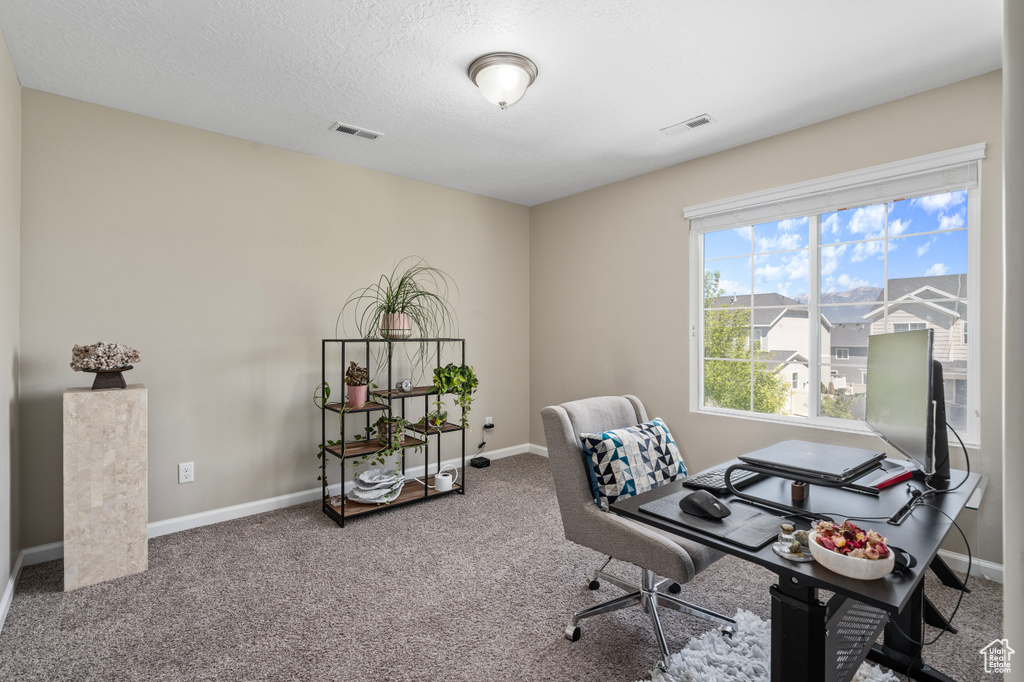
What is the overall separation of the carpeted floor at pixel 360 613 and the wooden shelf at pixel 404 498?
7.8 inches

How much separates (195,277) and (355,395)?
1.20m

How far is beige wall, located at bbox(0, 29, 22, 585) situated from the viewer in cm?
210

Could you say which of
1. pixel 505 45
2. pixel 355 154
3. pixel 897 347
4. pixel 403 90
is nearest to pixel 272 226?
pixel 355 154

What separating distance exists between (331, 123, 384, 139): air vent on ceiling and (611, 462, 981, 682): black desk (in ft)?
8.88

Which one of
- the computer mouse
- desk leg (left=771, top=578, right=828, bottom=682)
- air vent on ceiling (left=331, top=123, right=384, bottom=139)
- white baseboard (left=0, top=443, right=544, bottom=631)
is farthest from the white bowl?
air vent on ceiling (left=331, top=123, right=384, bottom=139)

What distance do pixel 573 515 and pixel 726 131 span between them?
8.37 ft

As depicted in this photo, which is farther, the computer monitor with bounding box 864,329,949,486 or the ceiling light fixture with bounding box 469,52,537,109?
the ceiling light fixture with bounding box 469,52,537,109

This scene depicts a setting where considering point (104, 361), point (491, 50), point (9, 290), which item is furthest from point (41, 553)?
point (491, 50)

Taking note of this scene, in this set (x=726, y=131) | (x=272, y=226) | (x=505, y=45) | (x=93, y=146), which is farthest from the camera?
(x=272, y=226)

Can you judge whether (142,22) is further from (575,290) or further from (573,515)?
(575,290)

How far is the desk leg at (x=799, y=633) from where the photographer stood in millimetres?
1150

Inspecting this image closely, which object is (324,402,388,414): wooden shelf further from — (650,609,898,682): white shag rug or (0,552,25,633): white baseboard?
(650,609,898,682): white shag rug

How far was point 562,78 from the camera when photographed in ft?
8.19

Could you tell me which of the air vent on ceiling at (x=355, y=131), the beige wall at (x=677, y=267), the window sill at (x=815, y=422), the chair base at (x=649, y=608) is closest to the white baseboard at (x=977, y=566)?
the beige wall at (x=677, y=267)
